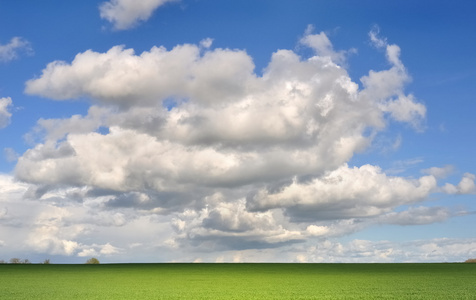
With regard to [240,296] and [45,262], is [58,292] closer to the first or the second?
[240,296]

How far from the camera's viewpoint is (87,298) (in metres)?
26.1

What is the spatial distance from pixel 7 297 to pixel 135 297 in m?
6.87

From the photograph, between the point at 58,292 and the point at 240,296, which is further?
the point at 58,292

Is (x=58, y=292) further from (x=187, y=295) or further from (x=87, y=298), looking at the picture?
(x=187, y=295)

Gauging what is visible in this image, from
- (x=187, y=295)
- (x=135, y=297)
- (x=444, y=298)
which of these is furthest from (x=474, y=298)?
(x=135, y=297)

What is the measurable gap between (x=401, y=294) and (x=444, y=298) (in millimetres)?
2924

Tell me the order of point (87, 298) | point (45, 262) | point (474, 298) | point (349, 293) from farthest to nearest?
point (45, 262), point (349, 293), point (87, 298), point (474, 298)

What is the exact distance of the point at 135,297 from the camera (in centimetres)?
2658

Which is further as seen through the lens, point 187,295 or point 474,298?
point 187,295

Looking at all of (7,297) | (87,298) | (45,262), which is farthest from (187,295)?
(45,262)

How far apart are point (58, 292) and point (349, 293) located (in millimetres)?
17062

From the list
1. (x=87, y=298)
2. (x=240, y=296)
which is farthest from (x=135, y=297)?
Result: (x=240, y=296)

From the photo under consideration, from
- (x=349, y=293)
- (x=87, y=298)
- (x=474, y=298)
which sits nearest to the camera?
(x=474, y=298)

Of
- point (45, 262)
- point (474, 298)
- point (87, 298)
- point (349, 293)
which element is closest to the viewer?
point (474, 298)
